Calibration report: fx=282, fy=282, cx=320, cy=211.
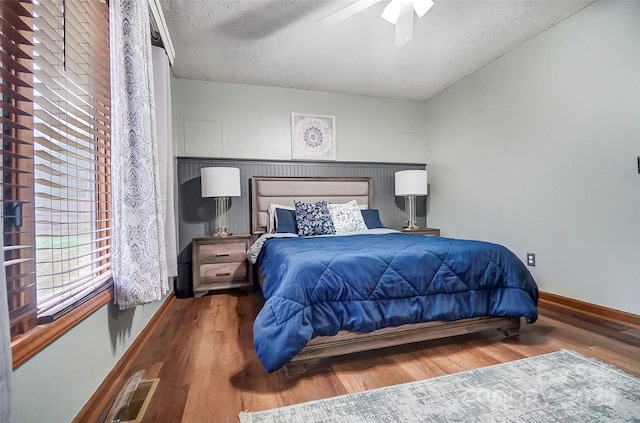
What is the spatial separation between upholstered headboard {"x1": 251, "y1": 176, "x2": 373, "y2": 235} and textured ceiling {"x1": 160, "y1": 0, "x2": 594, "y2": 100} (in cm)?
124

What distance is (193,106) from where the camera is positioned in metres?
3.46

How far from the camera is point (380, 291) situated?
1.66 metres

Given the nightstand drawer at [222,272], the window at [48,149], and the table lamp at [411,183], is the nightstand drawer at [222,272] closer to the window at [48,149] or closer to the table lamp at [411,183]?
the window at [48,149]

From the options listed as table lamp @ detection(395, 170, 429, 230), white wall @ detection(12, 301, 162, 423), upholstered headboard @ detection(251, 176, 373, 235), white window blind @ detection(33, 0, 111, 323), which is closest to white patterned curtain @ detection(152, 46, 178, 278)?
white window blind @ detection(33, 0, 111, 323)

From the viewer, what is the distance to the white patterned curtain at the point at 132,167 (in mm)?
1364

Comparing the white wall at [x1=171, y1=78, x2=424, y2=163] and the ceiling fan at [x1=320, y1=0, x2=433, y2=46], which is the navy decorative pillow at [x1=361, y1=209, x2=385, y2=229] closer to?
the white wall at [x1=171, y1=78, x2=424, y2=163]

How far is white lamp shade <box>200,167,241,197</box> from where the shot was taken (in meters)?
3.12

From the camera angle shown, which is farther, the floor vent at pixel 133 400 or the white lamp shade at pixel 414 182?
the white lamp shade at pixel 414 182

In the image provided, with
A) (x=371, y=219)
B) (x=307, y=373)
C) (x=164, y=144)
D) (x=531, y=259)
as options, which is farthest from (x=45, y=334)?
(x=531, y=259)

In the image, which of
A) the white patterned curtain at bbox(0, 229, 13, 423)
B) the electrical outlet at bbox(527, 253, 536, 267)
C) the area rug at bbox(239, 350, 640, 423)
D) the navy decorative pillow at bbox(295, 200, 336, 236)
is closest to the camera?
the white patterned curtain at bbox(0, 229, 13, 423)

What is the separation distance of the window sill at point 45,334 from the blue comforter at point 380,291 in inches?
29.1

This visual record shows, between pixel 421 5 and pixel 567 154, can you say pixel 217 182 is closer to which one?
pixel 421 5

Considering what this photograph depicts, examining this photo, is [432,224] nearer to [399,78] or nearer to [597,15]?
[399,78]

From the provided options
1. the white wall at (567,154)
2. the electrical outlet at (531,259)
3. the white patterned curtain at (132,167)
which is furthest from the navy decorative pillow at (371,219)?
the white patterned curtain at (132,167)
